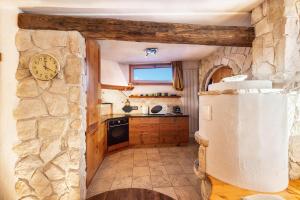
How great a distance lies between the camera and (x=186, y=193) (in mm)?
2299

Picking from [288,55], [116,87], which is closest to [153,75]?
[116,87]

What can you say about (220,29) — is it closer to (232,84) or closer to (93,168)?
(232,84)

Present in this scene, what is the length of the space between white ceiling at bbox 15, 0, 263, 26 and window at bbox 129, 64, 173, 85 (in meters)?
2.84

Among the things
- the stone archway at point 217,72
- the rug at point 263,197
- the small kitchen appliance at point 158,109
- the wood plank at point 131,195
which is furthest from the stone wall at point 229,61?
the wood plank at point 131,195

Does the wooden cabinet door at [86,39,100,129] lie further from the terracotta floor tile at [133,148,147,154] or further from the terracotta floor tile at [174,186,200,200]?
the terracotta floor tile at [133,148,147,154]

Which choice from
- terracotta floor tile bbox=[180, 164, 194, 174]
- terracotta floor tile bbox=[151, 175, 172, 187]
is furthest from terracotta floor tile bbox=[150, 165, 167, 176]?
terracotta floor tile bbox=[180, 164, 194, 174]

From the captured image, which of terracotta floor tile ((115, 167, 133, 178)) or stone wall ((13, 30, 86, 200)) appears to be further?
terracotta floor tile ((115, 167, 133, 178))

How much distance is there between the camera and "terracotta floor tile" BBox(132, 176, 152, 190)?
8.05 feet

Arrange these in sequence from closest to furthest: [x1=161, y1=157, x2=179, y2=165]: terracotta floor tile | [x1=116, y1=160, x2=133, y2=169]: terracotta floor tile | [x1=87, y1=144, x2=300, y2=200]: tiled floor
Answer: [x1=87, y1=144, x2=300, y2=200]: tiled floor < [x1=116, y1=160, x2=133, y2=169]: terracotta floor tile < [x1=161, y1=157, x2=179, y2=165]: terracotta floor tile

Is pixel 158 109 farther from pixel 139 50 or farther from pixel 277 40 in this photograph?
pixel 277 40

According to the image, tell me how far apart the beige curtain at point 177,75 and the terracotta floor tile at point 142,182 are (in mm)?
2807

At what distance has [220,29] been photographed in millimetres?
2105

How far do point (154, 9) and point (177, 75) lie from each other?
298 cm

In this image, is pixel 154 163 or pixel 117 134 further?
pixel 117 134
